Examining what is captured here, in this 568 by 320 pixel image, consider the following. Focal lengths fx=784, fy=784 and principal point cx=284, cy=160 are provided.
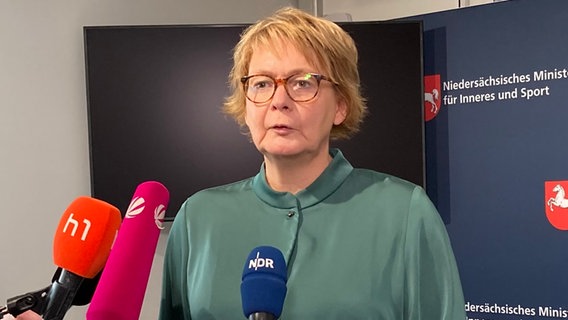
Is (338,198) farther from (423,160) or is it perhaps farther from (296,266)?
(423,160)

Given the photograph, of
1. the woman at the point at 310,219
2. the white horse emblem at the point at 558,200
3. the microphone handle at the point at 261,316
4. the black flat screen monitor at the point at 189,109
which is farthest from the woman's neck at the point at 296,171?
the black flat screen monitor at the point at 189,109

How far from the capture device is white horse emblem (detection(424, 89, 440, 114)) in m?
3.21

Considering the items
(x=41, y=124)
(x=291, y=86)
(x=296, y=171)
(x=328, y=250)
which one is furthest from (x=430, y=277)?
(x=41, y=124)

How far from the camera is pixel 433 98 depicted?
3223 mm

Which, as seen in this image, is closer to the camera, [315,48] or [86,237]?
[86,237]

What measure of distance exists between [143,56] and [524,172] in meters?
1.56

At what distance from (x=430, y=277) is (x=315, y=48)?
45cm

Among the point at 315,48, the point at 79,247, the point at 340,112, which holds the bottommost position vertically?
the point at 79,247

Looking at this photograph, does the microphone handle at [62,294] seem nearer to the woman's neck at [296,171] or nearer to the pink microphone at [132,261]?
the pink microphone at [132,261]

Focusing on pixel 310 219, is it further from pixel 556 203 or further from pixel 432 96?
pixel 432 96

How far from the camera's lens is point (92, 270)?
3.98ft

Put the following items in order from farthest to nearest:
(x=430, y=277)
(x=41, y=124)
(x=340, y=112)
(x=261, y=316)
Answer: (x=41, y=124) → (x=340, y=112) → (x=430, y=277) → (x=261, y=316)

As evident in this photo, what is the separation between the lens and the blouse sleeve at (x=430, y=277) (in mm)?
1337

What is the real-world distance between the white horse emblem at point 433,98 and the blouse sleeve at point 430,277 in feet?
6.30
